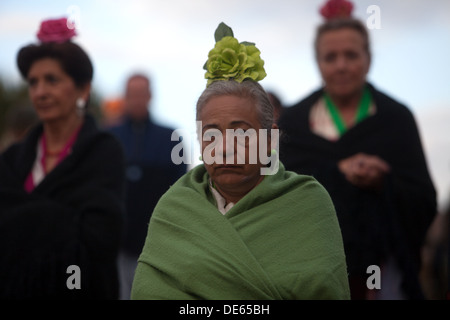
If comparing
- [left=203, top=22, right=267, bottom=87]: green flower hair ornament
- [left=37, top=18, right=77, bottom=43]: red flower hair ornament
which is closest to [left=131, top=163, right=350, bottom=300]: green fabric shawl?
[left=203, top=22, right=267, bottom=87]: green flower hair ornament

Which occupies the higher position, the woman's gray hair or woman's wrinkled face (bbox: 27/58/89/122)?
woman's wrinkled face (bbox: 27/58/89/122)

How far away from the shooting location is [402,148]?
5.20 metres

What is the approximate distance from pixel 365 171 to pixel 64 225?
180 cm

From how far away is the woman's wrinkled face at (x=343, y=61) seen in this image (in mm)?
5176

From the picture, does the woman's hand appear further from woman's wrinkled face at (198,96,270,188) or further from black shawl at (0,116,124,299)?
woman's wrinkled face at (198,96,270,188)

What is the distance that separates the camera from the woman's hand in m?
4.85

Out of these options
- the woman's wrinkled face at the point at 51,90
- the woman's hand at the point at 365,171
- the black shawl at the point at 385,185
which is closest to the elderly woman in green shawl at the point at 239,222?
the black shawl at the point at 385,185

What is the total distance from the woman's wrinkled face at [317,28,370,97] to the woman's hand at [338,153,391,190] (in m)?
0.50

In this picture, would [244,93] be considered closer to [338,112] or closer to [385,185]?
[385,185]

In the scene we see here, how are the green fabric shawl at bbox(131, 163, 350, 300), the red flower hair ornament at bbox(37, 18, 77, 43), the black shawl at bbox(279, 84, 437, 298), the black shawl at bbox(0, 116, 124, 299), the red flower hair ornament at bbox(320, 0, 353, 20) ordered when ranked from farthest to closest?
the red flower hair ornament at bbox(320, 0, 353, 20)
the red flower hair ornament at bbox(37, 18, 77, 43)
the black shawl at bbox(279, 84, 437, 298)
the black shawl at bbox(0, 116, 124, 299)
the green fabric shawl at bbox(131, 163, 350, 300)

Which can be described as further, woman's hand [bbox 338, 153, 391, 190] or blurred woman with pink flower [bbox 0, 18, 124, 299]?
woman's hand [bbox 338, 153, 391, 190]

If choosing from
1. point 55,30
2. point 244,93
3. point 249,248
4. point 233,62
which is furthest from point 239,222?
point 55,30
